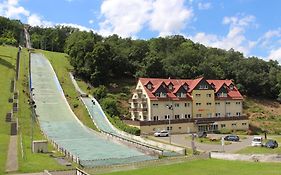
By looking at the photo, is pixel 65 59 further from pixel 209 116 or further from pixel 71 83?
pixel 209 116

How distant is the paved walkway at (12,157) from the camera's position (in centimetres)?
3691

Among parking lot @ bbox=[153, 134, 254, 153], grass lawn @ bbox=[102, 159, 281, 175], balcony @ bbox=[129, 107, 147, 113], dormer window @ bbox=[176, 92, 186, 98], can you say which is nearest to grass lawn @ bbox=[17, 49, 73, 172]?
grass lawn @ bbox=[102, 159, 281, 175]

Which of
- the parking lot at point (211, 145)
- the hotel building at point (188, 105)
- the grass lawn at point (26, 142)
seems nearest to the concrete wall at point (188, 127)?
the hotel building at point (188, 105)

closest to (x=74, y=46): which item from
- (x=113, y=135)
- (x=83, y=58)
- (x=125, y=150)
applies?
(x=83, y=58)

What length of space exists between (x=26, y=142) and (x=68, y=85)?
1548 inches

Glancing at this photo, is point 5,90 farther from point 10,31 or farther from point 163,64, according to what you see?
point 10,31

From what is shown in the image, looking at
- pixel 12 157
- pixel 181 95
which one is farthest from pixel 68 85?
pixel 12 157

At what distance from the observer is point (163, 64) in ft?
330

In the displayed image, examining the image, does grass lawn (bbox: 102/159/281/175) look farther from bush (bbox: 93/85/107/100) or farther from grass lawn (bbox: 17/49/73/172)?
bush (bbox: 93/85/107/100)

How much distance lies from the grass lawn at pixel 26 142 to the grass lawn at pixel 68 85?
7.92 m

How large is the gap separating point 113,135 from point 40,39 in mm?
100854

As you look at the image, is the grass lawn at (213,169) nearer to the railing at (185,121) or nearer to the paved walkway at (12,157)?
the paved walkway at (12,157)

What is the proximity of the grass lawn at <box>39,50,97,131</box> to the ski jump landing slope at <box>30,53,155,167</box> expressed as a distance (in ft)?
3.74

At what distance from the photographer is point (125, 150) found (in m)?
48.8
